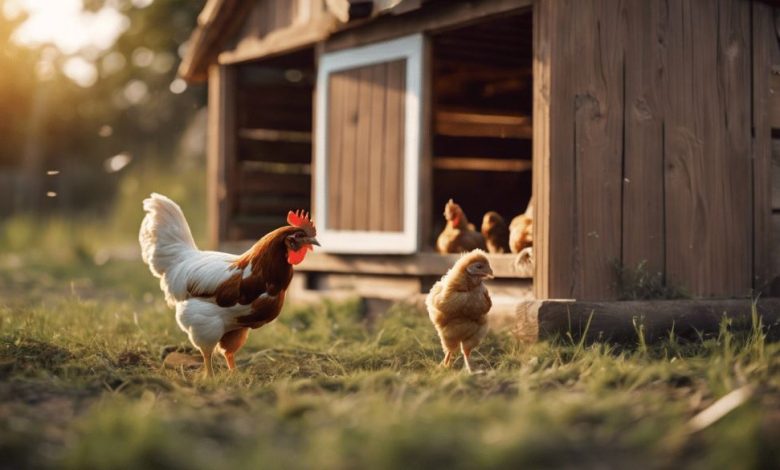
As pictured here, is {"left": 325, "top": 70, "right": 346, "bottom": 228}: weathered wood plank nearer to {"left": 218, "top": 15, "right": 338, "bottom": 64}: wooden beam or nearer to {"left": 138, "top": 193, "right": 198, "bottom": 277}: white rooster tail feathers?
{"left": 218, "top": 15, "right": 338, "bottom": 64}: wooden beam

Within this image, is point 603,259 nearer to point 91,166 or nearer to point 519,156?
point 519,156

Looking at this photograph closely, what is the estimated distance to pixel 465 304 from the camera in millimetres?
5941

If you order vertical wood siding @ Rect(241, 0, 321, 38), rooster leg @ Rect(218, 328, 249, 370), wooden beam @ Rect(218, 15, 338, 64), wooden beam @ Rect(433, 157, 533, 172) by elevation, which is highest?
vertical wood siding @ Rect(241, 0, 321, 38)

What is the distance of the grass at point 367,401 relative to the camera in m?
3.26

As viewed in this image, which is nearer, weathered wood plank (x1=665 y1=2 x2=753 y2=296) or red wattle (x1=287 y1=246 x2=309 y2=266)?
red wattle (x1=287 y1=246 x2=309 y2=266)

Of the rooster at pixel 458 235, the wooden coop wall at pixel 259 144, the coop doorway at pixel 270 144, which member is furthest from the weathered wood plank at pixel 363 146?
the coop doorway at pixel 270 144

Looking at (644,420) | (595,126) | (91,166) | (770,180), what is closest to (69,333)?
(595,126)

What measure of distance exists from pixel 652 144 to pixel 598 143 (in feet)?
1.73

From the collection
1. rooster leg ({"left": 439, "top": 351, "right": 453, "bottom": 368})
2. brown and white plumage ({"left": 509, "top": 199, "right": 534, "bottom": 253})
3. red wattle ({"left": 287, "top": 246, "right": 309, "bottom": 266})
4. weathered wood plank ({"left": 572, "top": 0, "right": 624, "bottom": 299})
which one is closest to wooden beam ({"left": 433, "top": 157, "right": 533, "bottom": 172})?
brown and white plumage ({"left": 509, "top": 199, "right": 534, "bottom": 253})

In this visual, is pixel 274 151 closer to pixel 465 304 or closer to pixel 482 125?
pixel 482 125

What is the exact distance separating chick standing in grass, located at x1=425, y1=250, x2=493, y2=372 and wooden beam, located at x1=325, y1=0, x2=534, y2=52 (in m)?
2.12

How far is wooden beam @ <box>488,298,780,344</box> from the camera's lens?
21.3ft

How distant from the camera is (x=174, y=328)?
26.8 ft

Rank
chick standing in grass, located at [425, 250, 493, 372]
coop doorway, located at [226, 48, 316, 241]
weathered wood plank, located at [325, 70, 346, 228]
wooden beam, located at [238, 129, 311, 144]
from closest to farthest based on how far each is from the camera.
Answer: chick standing in grass, located at [425, 250, 493, 372], weathered wood plank, located at [325, 70, 346, 228], coop doorway, located at [226, 48, 316, 241], wooden beam, located at [238, 129, 311, 144]
